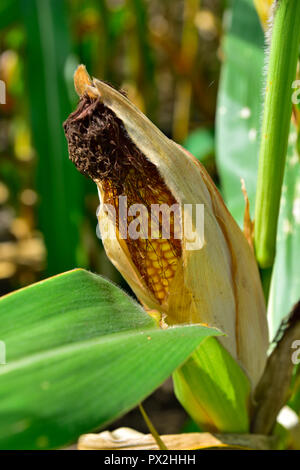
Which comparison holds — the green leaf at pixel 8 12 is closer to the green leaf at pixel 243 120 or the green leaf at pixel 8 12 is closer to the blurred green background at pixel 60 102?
the blurred green background at pixel 60 102

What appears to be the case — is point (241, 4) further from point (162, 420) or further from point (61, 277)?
point (162, 420)

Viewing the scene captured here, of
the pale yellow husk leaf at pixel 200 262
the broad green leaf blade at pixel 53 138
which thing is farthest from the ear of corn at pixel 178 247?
the broad green leaf blade at pixel 53 138

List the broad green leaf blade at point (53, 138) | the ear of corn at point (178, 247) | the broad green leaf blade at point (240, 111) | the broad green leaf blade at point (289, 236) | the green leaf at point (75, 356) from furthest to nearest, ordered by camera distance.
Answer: the broad green leaf blade at point (53, 138), the broad green leaf blade at point (240, 111), the broad green leaf blade at point (289, 236), the ear of corn at point (178, 247), the green leaf at point (75, 356)

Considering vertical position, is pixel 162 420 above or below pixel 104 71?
below

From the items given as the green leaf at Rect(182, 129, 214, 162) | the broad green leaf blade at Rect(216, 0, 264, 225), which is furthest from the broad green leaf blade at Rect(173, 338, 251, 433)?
the green leaf at Rect(182, 129, 214, 162)

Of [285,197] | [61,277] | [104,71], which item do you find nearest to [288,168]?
[285,197]
